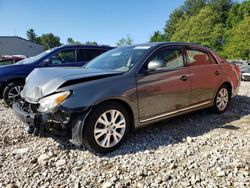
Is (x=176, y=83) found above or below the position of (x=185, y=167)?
above

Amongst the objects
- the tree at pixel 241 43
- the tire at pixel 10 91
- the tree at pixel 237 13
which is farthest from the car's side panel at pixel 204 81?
the tree at pixel 237 13

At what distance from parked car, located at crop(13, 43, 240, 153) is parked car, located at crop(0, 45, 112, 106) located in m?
2.53

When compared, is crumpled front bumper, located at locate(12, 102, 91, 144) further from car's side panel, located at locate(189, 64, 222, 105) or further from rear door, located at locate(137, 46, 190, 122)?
car's side panel, located at locate(189, 64, 222, 105)

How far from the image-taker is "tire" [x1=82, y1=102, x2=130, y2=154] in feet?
10.7

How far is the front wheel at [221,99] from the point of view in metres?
5.21

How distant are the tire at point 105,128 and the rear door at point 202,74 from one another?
5.23ft

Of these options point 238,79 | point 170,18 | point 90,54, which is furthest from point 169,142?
point 170,18

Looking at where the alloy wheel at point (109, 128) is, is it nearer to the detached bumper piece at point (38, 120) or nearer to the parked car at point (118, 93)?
the parked car at point (118, 93)

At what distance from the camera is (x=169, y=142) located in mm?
3818

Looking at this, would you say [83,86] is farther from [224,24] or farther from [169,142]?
[224,24]

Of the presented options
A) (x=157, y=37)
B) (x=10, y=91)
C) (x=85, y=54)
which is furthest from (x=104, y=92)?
(x=157, y=37)

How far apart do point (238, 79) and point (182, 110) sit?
2.24 m

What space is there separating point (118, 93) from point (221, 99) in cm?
282

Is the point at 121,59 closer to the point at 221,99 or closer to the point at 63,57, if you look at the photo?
the point at 221,99
